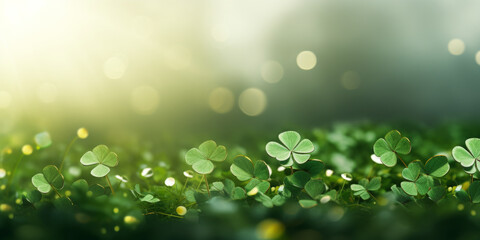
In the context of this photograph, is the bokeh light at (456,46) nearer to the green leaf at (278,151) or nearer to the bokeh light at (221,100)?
the bokeh light at (221,100)

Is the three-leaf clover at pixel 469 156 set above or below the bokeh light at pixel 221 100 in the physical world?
below

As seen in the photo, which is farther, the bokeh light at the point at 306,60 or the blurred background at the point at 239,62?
the bokeh light at the point at 306,60

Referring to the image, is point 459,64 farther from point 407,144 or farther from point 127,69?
point 407,144

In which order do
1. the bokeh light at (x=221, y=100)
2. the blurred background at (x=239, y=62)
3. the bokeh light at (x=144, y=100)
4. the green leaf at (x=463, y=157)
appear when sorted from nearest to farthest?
the green leaf at (x=463, y=157)
the blurred background at (x=239, y=62)
the bokeh light at (x=144, y=100)
the bokeh light at (x=221, y=100)

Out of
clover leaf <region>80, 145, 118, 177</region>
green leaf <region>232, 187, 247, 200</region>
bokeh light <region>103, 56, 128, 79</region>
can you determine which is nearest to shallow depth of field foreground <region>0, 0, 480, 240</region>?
bokeh light <region>103, 56, 128, 79</region>

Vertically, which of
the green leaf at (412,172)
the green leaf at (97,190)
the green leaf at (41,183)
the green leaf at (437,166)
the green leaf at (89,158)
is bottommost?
the green leaf at (41,183)

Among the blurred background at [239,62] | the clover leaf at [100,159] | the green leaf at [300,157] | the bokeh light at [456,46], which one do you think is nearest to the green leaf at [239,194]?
the green leaf at [300,157]
